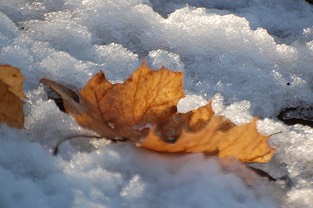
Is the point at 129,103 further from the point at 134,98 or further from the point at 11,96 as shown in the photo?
the point at 11,96

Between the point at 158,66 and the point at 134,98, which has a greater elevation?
the point at 134,98

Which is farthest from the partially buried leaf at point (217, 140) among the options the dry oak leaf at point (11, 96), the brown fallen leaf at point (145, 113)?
the dry oak leaf at point (11, 96)

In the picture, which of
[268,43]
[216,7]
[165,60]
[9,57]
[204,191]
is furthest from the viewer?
[216,7]

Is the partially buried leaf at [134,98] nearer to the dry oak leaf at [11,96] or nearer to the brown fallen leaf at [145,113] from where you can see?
the brown fallen leaf at [145,113]

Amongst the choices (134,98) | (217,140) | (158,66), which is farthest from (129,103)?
(158,66)

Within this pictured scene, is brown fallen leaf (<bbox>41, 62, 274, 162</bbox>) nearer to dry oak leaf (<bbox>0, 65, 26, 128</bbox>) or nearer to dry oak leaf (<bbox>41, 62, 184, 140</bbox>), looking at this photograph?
dry oak leaf (<bbox>41, 62, 184, 140</bbox>)

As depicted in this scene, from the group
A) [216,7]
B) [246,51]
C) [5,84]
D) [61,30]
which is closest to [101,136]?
[5,84]

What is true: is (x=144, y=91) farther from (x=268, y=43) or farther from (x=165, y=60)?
(x=268, y=43)
